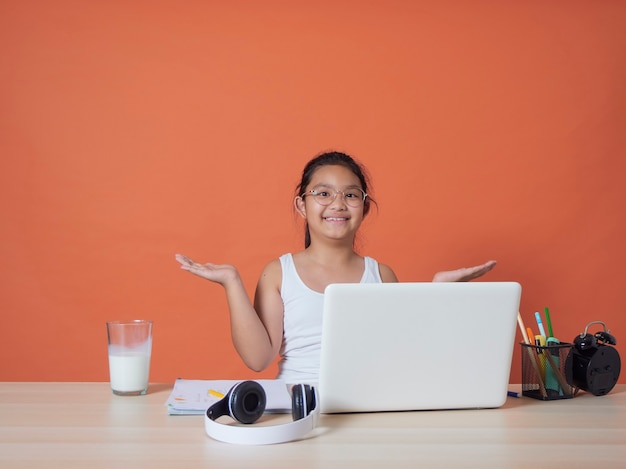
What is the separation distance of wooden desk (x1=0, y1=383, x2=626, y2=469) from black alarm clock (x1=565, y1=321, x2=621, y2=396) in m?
0.06

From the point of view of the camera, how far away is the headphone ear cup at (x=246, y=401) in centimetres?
114

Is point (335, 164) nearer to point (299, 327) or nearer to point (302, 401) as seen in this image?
point (299, 327)

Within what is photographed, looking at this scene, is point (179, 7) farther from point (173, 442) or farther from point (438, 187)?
point (173, 442)

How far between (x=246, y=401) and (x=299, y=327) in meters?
0.74

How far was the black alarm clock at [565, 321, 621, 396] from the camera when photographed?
4.69 feet

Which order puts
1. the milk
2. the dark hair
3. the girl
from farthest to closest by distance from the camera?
the dark hair
the girl
the milk

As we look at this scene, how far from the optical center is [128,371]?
4.65ft

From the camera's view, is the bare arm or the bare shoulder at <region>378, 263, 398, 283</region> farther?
the bare shoulder at <region>378, 263, 398, 283</region>

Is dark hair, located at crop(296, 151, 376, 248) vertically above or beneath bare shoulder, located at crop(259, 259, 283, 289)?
above

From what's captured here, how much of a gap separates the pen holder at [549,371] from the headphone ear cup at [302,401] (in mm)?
492

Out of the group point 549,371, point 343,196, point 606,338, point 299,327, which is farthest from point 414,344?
point 343,196

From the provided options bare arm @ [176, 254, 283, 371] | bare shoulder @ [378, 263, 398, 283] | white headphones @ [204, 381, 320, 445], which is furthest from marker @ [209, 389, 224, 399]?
bare shoulder @ [378, 263, 398, 283]

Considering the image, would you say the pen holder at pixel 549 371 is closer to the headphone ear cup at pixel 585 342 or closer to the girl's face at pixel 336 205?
the headphone ear cup at pixel 585 342

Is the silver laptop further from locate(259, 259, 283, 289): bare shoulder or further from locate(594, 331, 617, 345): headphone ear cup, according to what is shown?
locate(259, 259, 283, 289): bare shoulder
